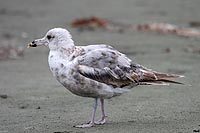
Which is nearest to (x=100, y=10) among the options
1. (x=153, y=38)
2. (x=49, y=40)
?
(x=153, y=38)

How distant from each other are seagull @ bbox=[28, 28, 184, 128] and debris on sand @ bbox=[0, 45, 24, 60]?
429 centimetres

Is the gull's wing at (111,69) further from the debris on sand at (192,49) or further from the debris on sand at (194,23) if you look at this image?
the debris on sand at (194,23)

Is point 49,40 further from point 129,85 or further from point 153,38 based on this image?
point 153,38

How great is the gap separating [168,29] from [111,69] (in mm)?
7002

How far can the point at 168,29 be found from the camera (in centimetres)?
1413

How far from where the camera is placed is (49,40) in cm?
752

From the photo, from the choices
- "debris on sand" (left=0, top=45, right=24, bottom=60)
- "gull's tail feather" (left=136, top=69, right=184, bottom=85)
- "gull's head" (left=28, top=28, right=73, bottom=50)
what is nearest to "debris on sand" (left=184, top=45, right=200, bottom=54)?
"debris on sand" (left=0, top=45, right=24, bottom=60)

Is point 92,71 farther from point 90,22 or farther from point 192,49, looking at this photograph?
point 90,22

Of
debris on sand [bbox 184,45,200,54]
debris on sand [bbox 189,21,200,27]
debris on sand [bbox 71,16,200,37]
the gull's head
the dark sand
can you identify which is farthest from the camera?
debris on sand [bbox 189,21,200,27]

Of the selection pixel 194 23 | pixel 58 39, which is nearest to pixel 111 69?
pixel 58 39

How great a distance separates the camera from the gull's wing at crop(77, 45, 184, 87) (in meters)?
7.20

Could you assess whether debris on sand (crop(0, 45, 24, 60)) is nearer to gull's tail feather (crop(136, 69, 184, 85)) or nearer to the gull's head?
the gull's head

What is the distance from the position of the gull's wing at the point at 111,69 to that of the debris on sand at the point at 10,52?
4637 mm

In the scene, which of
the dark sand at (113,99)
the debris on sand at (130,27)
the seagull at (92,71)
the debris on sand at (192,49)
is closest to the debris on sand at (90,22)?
the debris on sand at (130,27)
